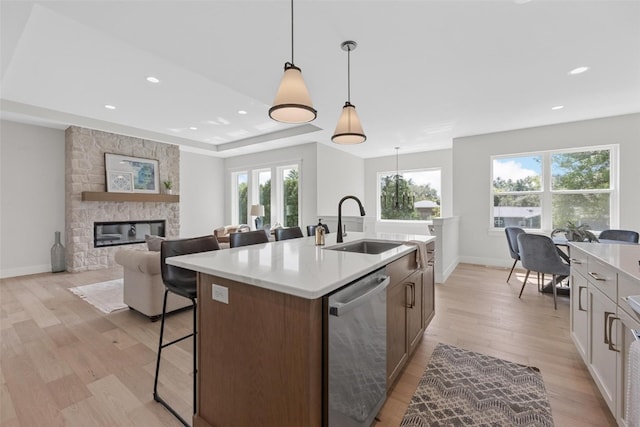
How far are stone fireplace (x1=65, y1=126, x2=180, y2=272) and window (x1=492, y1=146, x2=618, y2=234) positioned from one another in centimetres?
760

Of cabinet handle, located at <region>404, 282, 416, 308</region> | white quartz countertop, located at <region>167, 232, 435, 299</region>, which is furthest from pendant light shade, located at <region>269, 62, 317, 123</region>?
cabinet handle, located at <region>404, 282, 416, 308</region>

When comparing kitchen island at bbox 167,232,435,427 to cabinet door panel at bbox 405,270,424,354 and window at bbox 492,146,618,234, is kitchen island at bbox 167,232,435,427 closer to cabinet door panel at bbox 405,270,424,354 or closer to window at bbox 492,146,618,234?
cabinet door panel at bbox 405,270,424,354

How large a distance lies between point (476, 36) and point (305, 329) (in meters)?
2.85

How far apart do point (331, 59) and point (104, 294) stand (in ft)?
13.8

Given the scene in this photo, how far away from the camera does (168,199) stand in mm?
6320

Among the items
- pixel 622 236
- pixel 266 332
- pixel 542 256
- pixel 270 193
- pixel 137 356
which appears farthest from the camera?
pixel 270 193

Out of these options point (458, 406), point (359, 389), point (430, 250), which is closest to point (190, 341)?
point (359, 389)

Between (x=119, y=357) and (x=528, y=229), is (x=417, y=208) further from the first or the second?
(x=119, y=357)

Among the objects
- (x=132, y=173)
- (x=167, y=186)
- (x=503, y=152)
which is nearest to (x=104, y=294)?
(x=132, y=173)

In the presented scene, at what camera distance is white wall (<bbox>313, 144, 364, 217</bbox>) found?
6207 millimetres

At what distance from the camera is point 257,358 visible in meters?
1.17

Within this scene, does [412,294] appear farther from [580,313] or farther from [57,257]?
[57,257]

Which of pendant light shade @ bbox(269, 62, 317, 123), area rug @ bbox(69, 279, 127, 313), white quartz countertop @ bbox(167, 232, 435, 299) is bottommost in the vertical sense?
area rug @ bbox(69, 279, 127, 313)

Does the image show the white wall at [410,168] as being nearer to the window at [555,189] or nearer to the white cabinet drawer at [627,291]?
the window at [555,189]
